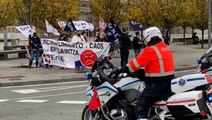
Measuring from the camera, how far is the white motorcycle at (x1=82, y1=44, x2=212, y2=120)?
640cm

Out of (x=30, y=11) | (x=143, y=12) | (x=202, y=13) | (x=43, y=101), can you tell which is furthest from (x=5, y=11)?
(x=43, y=101)

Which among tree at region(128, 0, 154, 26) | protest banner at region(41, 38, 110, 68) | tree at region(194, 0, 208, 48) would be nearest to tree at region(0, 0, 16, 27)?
tree at region(128, 0, 154, 26)

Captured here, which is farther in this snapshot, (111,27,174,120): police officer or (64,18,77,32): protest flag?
(64,18,77,32): protest flag

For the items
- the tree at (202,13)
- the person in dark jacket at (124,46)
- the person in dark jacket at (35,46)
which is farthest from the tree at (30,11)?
the tree at (202,13)

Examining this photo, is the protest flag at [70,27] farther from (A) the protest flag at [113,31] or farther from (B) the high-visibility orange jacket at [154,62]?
(B) the high-visibility orange jacket at [154,62]

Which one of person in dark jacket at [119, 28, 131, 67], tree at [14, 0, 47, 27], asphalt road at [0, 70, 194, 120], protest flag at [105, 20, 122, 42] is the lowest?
asphalt road at [0, 70, 194, 120]

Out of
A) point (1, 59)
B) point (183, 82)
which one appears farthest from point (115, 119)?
point (1, 59)

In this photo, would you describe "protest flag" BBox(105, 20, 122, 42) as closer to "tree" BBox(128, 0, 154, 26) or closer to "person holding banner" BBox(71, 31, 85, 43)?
"person holding banner" BBox(71, 31, 85, 43)

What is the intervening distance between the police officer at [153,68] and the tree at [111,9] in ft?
89.7

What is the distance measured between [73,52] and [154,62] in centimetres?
1355

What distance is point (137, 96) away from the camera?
6926 mm

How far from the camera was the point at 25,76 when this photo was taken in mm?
17594

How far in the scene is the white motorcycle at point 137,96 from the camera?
21.0 ft

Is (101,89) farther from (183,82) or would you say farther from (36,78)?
(36,78)
